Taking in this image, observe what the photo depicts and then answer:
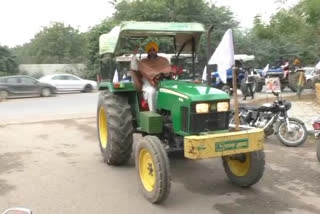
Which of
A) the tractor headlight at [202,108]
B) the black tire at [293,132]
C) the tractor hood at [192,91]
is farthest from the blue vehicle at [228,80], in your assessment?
the tractor headlight at [202,108]

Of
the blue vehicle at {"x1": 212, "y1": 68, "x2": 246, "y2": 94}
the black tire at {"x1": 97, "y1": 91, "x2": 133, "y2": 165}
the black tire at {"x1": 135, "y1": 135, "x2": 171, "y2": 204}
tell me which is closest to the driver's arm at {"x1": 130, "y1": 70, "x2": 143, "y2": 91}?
the black tire at {"x1": 97, "y1": 91, "x2": 133, "y2": 165}

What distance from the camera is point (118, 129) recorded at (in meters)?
7.50

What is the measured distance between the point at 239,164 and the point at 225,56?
5.27ft

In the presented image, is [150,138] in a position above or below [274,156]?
above

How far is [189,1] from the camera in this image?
126ft

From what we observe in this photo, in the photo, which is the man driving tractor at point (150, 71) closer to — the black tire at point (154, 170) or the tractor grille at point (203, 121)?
the tractor grille at point (203, 121)

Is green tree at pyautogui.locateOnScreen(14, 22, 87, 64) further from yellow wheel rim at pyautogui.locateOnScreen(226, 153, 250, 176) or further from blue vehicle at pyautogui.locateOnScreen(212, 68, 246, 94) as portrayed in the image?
yellow wheel rim at pyautogui.locateOnScreen(226, 153, 250, 176)

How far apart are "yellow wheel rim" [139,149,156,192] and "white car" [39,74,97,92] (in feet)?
72.1

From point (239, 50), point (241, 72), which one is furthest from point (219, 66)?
point (239, 50)

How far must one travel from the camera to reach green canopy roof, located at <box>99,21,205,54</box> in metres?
7.47

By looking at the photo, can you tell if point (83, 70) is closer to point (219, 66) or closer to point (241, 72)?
point (241, 72)

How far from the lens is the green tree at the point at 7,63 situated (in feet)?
130

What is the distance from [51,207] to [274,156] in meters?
4.55

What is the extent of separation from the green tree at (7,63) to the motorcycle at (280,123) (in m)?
32.8
